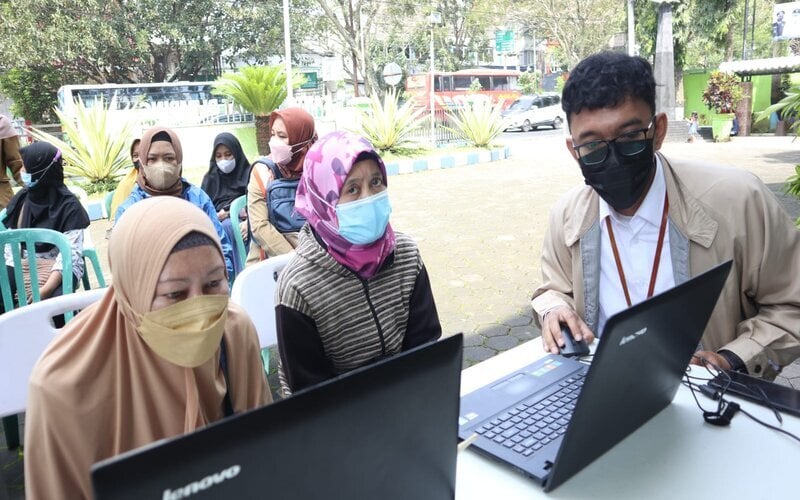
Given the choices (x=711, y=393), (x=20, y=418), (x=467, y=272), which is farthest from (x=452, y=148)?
(x=711, y=393)

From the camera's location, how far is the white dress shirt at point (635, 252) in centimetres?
190

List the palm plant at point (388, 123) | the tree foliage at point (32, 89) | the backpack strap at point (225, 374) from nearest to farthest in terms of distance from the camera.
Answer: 1. the backpack strap at point (225, 374)
2. the palm plant at point (388, 123)
3. the tree foliage at point (32, 89)

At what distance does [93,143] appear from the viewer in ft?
32.7

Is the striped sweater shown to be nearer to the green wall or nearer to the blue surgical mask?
the blue surgical mask

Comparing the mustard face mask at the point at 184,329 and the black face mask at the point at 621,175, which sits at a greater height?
the black face mask at the point at 621,175

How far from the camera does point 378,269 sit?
6.69 feet

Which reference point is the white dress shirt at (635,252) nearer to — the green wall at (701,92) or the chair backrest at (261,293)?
the chair backrest at (261,293)

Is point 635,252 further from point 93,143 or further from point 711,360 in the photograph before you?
point 93,143

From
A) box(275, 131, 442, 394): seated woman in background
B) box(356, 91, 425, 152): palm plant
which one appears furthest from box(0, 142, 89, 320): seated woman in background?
box(356, 91, 425, 152): palm plant

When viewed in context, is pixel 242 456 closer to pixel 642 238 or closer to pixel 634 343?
pixel 634 343

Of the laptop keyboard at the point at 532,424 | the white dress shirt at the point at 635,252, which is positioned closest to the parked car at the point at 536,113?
the white dress shirt at the point at 635,252

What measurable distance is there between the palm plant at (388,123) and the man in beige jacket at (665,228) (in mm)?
12774

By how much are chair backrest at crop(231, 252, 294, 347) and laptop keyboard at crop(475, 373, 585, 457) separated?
132cm

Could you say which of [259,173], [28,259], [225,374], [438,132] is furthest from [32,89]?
[225,374]
